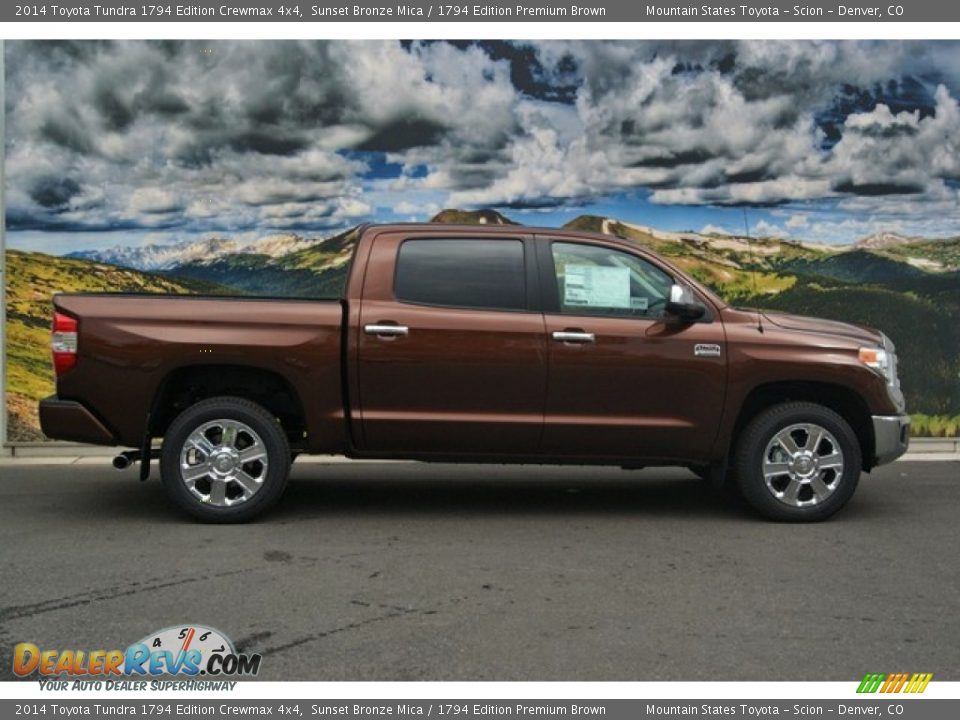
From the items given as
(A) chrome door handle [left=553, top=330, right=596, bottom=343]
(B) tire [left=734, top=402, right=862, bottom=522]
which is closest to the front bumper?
(B) tire [left=734, top=402, right=862, bottom=522]

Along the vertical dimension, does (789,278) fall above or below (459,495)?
above

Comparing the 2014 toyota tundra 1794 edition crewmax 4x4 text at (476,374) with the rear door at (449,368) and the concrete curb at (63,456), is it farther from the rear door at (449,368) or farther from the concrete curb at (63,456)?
the concrete curb at (63,456)

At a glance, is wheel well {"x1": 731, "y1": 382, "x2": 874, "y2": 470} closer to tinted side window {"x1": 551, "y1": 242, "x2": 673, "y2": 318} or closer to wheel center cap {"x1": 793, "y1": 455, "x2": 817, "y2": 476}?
wheel center cap {"x1": 793, "y1": 455, "x2": 817, "y2": 476}

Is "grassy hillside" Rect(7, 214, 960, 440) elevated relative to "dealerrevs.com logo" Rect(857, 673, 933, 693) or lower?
elevated

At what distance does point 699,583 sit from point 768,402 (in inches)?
74.6

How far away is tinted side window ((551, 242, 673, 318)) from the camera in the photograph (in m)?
6.63

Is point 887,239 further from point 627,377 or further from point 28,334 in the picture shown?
point 28,334

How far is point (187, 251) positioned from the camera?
1002cm

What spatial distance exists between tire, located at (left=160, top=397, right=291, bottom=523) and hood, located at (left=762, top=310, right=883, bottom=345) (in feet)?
10.5

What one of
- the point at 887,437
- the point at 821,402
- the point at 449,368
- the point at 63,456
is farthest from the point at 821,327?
the point at 63,456

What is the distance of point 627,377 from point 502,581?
1754 millimetres

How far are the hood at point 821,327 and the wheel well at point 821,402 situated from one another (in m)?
0.34

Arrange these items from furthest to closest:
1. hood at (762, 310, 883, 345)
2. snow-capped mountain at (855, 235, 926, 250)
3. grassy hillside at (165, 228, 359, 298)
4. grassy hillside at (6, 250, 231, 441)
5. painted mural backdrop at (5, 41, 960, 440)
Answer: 1. snow-capped mountain at (855, 235, 926, 250)
2. grassy hillside at (165, 228, 359, 298)
3. painted mural backdrop at (5, 41, 960, 440)
4. grassy hillside at (6, 250, 231, 441)
5. hood at (762, 310, 883, 345)

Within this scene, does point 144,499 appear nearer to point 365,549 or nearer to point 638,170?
point 365,549
